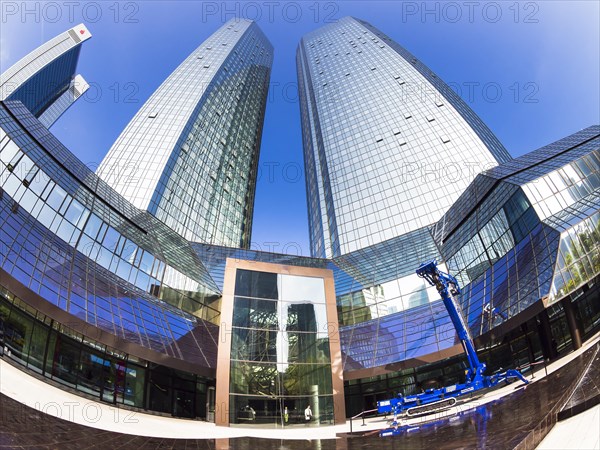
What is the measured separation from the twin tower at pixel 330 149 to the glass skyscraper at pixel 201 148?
347 mm

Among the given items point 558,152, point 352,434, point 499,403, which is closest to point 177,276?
point 352,434

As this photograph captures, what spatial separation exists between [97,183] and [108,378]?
24.8 m

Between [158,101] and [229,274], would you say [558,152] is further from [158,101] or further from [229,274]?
[158,101]

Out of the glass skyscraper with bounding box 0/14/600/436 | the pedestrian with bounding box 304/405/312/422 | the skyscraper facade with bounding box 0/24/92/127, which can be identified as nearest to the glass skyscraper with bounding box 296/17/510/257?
the glass skyscraper with bounding box 0/14/600/436

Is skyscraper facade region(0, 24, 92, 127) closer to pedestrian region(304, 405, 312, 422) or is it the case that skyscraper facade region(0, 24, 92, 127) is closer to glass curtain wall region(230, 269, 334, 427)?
glass curtain wall region(230, 269, 334, 427)

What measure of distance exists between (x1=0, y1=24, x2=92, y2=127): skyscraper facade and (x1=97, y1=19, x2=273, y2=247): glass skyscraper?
42147mm

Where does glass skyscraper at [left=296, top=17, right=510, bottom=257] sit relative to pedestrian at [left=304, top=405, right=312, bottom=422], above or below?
above

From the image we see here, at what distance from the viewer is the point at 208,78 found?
374 feet

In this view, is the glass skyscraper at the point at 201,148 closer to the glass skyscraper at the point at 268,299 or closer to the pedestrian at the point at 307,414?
the glass skyscraper at the point at 268,299

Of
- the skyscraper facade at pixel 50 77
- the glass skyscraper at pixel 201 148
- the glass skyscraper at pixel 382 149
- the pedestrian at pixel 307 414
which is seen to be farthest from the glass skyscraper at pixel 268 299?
the skyscraper facade at pixel 50 77

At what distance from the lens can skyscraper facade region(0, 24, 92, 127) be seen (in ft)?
400

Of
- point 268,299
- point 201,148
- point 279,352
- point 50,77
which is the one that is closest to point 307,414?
point 279,352

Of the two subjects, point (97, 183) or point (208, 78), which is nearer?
point (97, 183)

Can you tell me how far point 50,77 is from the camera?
15325 centimetres
